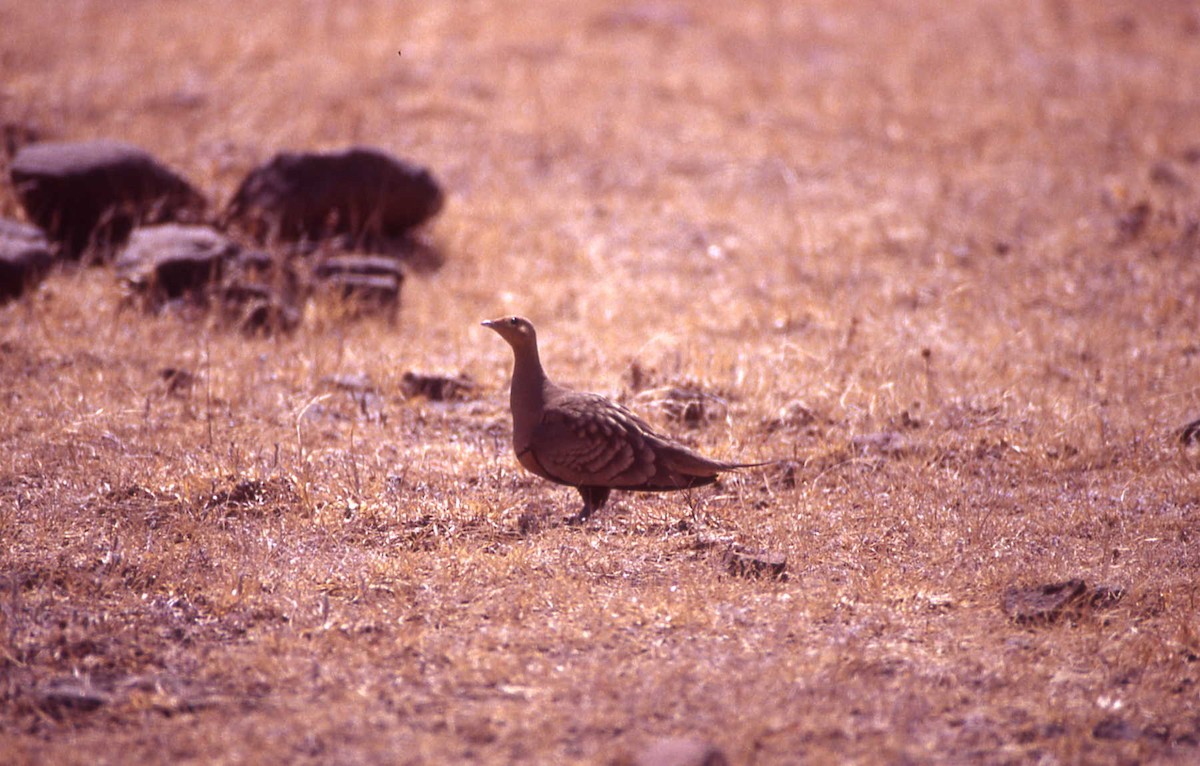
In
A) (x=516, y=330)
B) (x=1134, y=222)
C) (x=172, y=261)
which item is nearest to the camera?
(x=516, y=330)

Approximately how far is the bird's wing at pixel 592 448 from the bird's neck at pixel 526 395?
62mm

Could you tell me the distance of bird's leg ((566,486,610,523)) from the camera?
5.54m

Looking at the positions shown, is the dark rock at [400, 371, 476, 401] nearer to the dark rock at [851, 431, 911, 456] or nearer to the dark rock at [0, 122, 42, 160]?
the dark rock at [851, 431, 911, 456]

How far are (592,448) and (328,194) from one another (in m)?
5.14

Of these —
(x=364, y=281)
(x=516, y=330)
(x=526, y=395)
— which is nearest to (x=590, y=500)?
(x=526, y=395)

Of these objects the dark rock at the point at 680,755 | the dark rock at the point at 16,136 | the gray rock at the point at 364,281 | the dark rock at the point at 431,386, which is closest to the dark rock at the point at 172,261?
the gray rock at the point at 364,281

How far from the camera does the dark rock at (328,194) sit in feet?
31.3

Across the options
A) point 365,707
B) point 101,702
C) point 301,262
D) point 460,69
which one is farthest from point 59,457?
point 460,69

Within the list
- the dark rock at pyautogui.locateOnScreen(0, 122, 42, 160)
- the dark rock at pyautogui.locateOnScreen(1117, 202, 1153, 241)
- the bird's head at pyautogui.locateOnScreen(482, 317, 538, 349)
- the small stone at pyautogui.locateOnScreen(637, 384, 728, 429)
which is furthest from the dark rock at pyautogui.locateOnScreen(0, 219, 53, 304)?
the dark rock at pyautogui.locateOnScreen(1117, 202, 1153, 241)

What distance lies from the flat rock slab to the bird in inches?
48.7

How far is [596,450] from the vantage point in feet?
17.4

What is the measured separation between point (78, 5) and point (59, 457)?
11705 mm

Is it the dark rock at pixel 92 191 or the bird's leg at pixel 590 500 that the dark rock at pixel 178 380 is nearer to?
the dark rock at pixel 92 191

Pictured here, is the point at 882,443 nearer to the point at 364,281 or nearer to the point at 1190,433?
the point at 1190,433
